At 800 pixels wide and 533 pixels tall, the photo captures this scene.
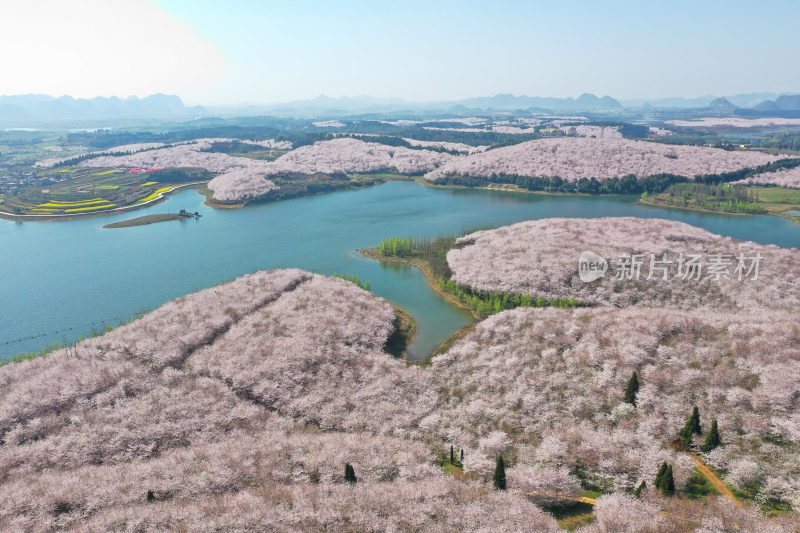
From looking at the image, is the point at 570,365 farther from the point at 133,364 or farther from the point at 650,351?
the point at 133,364

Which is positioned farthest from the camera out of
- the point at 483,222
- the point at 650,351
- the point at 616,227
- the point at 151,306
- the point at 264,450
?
the point at 483,222

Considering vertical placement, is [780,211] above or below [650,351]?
above

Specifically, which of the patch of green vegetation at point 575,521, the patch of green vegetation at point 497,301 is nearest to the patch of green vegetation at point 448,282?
the patch of green vegetation at point 497,301

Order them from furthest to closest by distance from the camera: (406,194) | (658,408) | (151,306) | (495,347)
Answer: (406,194) < (151,306) < (495,347) < (658,408)

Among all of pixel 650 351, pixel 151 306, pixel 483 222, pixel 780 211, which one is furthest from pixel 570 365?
pixel 780 211

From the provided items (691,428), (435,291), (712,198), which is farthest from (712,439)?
(712,198)

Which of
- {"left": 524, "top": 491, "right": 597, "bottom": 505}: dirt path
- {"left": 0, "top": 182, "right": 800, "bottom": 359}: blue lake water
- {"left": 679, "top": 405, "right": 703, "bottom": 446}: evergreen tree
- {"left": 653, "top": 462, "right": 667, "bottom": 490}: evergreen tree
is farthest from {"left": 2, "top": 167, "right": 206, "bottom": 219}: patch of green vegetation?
{"left": 679, "top": 405, "right": 703, "bottom": 446}: evergreen tree

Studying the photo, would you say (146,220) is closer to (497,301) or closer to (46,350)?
(46,350)
